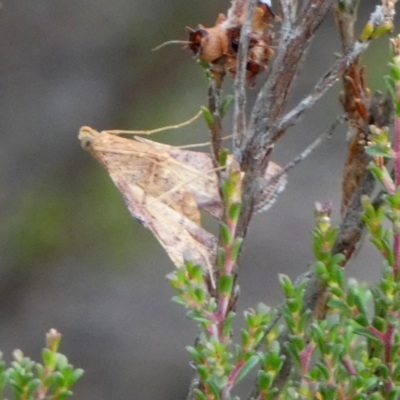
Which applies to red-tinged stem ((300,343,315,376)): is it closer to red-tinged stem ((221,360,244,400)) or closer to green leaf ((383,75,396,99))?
red-tinged stem ((221,360,244,400))

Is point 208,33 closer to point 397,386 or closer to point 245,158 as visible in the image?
point 245,158

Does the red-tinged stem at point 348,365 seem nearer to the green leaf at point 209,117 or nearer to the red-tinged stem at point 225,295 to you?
the red-tinged stem at point 225,295

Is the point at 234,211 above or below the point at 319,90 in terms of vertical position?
below

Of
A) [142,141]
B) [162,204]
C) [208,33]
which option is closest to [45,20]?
[142,141]

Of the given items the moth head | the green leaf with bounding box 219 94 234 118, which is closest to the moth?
the moth head

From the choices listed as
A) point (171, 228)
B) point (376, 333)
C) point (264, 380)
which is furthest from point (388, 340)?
point (171, 228)

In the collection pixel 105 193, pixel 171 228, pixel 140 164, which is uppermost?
pixel 105 193

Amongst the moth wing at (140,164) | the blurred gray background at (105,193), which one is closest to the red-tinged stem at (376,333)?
the moth wing at (140,164)

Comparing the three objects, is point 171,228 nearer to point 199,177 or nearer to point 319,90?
point 199,177
